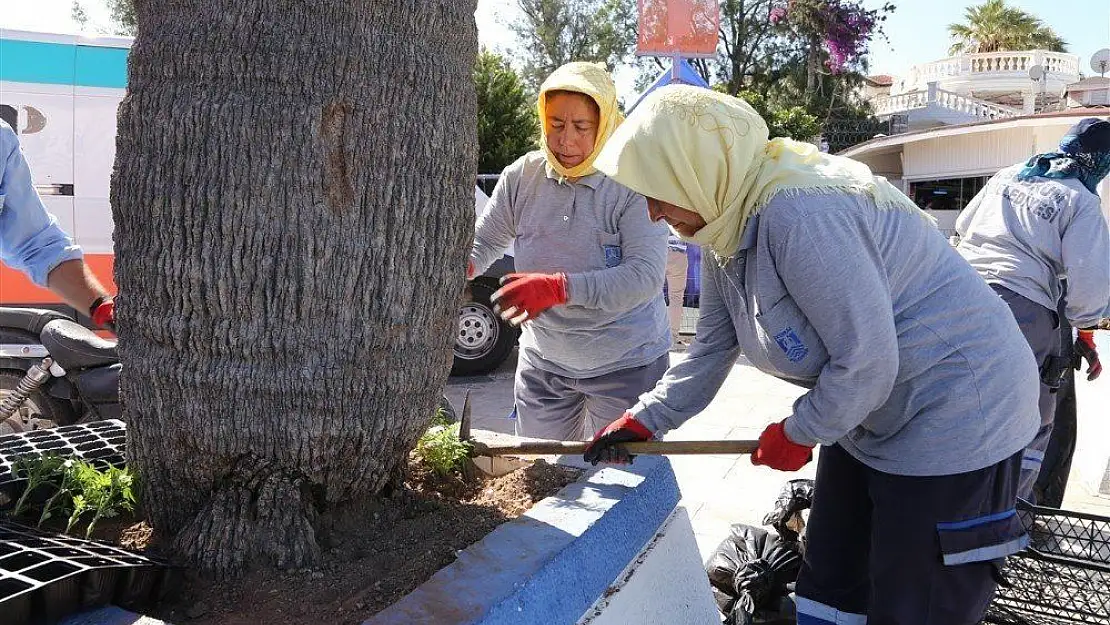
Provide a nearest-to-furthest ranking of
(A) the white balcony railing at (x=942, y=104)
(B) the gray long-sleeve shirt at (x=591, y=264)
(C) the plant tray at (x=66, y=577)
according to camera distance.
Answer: (C) the plant tray at (x=66, y=577) < (B) the gray long-sleeve shirt at (x=591, y=264) < (A) the white balcony railing at (x=942, y=104)

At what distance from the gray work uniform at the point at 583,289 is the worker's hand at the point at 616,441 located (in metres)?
0.48

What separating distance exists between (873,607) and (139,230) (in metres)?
1.88

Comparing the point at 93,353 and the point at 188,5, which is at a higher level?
the point at 188,5

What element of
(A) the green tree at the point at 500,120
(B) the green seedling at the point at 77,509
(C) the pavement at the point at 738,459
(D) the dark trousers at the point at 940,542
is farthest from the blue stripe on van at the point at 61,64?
(A) the green tree at the point at 500,120

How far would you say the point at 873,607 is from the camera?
6.74ft

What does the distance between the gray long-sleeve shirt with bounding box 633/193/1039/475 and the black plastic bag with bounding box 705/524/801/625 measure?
0.96 meters

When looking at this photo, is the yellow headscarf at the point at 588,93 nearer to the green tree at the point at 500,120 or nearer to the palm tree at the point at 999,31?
the green tree at the point at 500,120

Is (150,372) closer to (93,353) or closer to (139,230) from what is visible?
(139,230)

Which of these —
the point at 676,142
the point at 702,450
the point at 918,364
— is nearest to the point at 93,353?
the point at 702,450

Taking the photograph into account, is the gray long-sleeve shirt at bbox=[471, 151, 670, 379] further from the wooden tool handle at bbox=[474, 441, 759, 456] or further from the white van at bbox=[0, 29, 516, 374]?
the white van at bbox=[0, 29, 516, 374]

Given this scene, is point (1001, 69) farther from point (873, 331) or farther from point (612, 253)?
point (873, 331)

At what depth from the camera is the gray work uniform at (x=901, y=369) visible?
5.76 feet

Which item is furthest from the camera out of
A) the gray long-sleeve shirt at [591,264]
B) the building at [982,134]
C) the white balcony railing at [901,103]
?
the white balcony railing at [901,103]

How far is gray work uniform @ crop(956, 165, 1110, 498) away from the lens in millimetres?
3439
